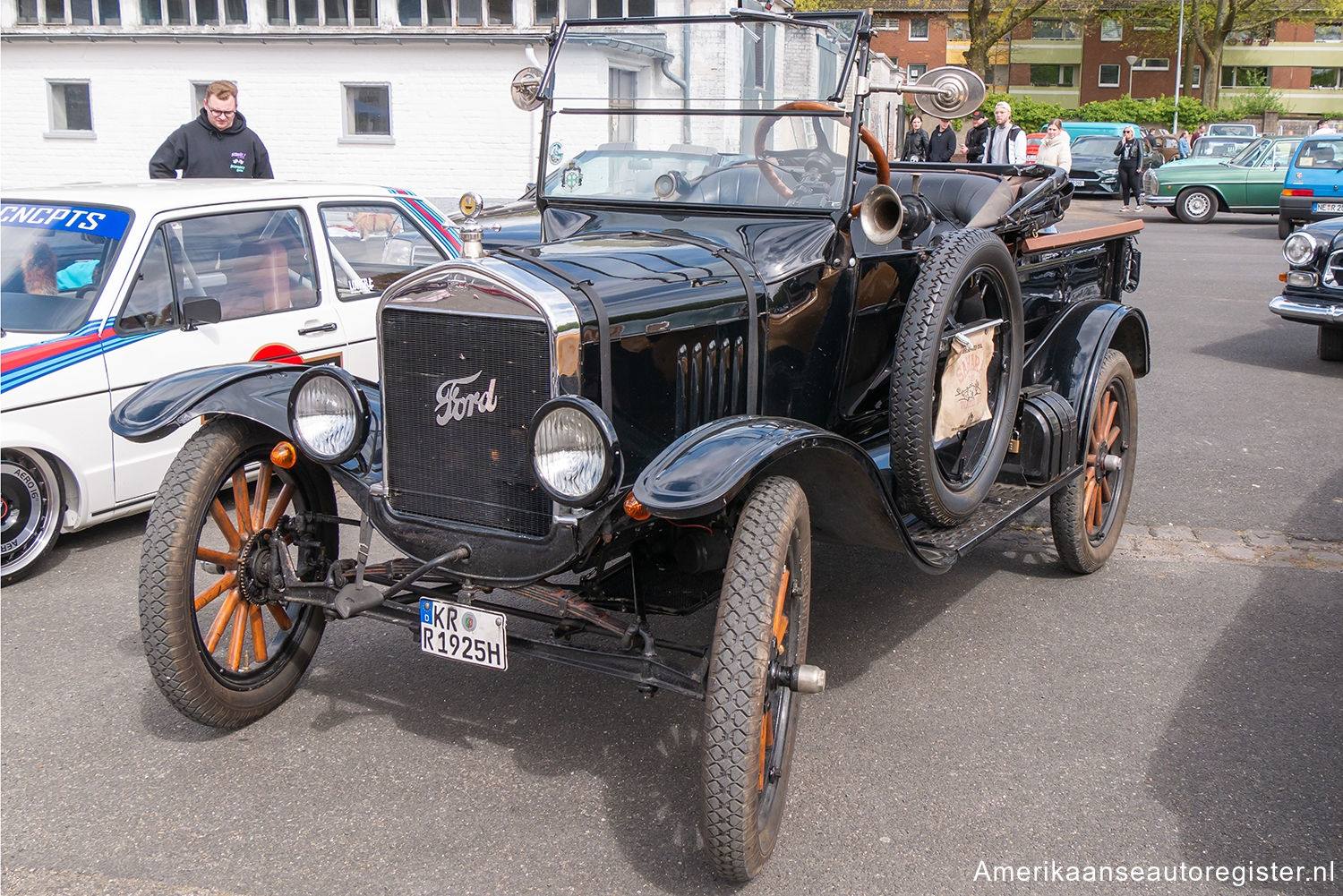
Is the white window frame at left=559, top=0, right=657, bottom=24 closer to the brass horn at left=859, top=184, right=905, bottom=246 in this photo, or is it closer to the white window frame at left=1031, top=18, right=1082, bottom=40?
the brass horn at left=859, top=184, right=905, bottom=246

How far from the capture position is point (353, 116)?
19.2m

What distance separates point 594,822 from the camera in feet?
10.2

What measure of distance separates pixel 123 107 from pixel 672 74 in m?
18.8

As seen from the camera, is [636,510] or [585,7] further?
[585,7]

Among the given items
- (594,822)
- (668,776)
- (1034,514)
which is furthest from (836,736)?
(1034,514)

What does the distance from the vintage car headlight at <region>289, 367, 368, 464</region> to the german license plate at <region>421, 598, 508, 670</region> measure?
0.55 metres

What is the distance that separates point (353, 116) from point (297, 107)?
945 millimetres

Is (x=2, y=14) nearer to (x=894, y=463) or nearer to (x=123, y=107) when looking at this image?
(x=123, y=107)

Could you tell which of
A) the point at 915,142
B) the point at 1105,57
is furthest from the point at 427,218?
the point at 1105,57

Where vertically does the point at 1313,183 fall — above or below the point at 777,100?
below

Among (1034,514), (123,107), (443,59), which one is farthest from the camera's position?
(123,107)

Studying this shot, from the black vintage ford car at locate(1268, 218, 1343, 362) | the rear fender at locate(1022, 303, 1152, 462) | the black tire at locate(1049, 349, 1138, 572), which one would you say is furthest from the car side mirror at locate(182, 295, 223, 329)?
the black vintage ford car at locate(1268, 218, 1343, 362)

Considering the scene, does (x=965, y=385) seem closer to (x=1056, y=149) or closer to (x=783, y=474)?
(x=783, y=474)

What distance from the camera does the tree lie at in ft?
153
